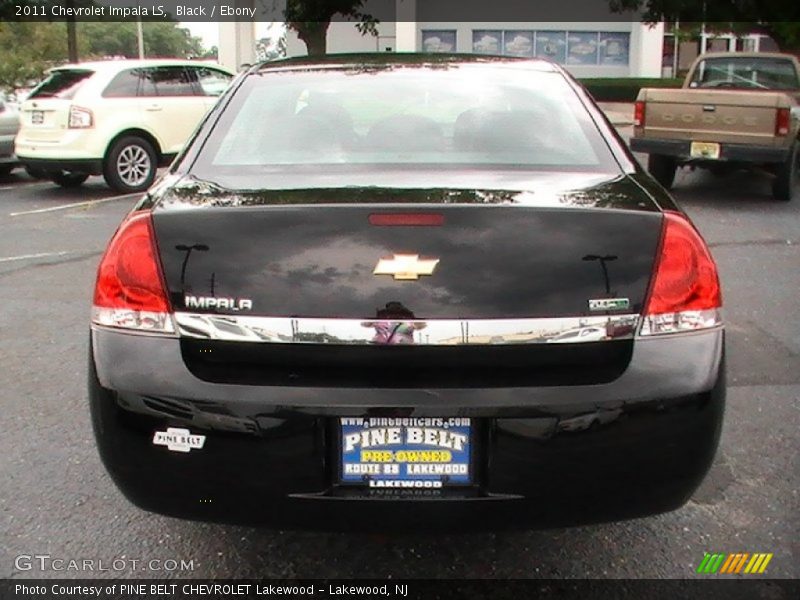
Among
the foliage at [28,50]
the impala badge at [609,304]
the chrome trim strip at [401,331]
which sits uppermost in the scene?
the foliage at [28,50]

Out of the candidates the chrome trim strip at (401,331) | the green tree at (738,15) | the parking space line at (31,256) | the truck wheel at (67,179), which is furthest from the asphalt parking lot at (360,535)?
the green tree at (738,15)

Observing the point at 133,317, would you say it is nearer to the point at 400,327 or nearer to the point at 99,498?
the point at 400,327

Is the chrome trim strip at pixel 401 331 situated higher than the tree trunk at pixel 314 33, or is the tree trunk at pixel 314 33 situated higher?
the tree trunk at pixel 314 33

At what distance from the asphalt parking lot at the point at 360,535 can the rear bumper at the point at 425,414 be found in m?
0.27

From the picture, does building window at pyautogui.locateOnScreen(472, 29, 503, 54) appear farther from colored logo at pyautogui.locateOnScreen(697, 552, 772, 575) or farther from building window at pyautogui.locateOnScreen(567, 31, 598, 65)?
colored logo at pyautogui.locateOnScreen(697, 552, 772, 575)

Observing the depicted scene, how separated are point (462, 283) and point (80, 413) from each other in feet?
8.05

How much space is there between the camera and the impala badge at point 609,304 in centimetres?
218

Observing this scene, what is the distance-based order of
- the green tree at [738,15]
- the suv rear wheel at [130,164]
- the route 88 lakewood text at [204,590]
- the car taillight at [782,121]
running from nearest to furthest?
the route 88 lakewood text at [204,590]
the car taillight at [782,121]
the suv rear wheel at [130,164]
the green tree at [738,15]

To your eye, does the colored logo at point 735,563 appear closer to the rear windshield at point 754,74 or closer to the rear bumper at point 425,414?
the rear bumper at point 425,414

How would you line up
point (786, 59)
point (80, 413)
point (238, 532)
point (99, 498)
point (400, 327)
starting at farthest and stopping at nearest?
1. point (786, 59)
2. point (80, 413)
3. point (99, 498)
4. point (238, 532)
5. point (400, 327)

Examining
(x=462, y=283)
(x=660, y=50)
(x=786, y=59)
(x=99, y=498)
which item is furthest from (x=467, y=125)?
(x=660, y=50)

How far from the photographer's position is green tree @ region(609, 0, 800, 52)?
72.5 feet

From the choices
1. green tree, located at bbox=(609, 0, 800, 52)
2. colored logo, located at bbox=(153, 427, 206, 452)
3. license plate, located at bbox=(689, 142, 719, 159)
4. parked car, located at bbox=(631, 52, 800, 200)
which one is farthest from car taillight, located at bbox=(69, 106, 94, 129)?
green tree, located at bbox=(609, 0, 800, 52)

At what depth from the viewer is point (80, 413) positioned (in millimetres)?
3959
